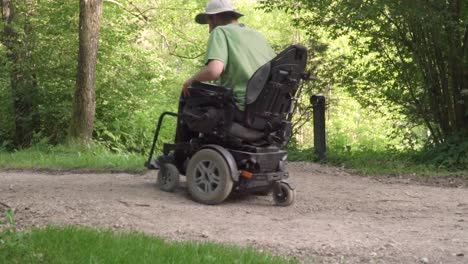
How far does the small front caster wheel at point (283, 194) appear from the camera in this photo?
678 cm

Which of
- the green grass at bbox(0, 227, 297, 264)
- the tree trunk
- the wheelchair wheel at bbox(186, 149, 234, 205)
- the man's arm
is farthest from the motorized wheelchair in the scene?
the tree trunk

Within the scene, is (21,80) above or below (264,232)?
above

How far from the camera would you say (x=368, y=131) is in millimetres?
23594

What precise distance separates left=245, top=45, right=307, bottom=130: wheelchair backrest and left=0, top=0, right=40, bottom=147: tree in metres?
10.6

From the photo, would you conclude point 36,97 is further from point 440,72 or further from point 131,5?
point 440,72

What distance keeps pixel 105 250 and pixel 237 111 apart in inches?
106

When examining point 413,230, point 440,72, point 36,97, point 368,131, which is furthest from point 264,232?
point 368,131

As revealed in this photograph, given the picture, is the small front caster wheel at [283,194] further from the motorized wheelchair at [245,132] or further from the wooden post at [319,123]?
the wooden post at [319,123]

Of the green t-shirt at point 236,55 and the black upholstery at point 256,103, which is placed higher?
the green t-shirt at point 236,55

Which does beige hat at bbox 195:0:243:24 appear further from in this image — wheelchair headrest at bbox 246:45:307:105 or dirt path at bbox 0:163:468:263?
dirt path at bbox 0:163:468:263

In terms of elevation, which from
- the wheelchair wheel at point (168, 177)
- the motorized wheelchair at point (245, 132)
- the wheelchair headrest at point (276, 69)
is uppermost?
the wheelchair headrest at point (276, 69)

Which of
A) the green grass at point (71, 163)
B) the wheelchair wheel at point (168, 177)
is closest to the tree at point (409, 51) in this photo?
the green grass at point (71, 163)

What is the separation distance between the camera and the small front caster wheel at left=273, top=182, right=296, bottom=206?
6777 millimetres

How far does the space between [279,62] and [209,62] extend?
66cm
